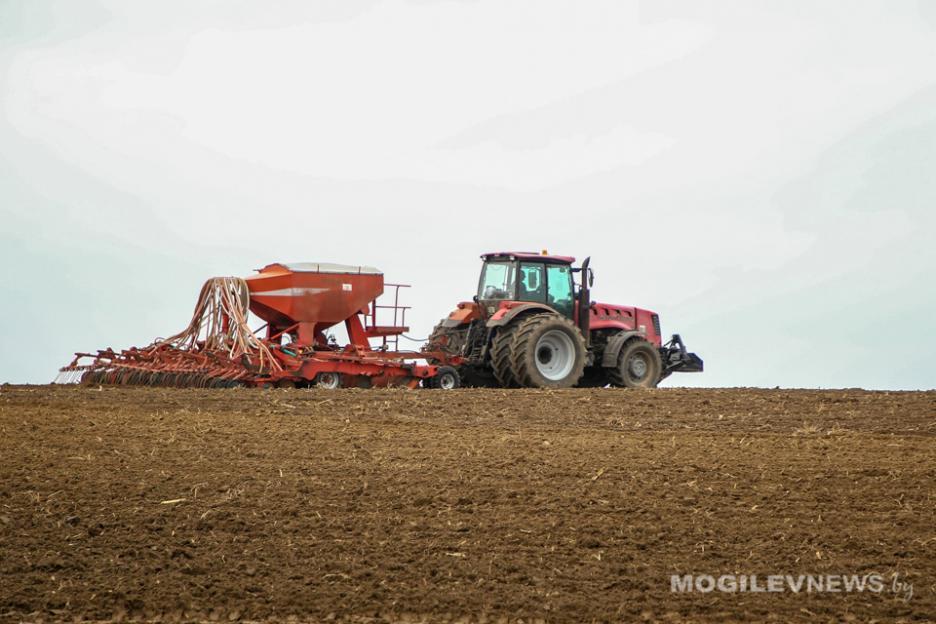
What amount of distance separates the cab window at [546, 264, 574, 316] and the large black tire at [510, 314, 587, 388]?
0.42 m

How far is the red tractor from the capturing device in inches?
651

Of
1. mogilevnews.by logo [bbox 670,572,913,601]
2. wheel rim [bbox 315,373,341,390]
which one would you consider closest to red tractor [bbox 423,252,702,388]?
wheel rim [bbox 315,373,341,390]

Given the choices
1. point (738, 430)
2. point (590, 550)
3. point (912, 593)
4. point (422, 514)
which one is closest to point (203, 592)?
point (422, 514)

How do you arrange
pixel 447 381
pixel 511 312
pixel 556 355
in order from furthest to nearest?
pixel 556 355
pixel 447 381
pixel 511 312

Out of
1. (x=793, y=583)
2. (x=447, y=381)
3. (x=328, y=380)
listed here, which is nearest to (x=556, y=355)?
(x=447, y=381)

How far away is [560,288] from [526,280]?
0.62m

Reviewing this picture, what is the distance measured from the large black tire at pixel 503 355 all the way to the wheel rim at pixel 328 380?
225 cm

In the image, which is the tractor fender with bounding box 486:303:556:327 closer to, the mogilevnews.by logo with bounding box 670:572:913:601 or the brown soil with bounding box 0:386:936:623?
the brown soil with bounding box 0:386:936:623

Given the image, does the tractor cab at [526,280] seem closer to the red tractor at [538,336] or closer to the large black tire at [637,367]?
the red tractor at [538,336]

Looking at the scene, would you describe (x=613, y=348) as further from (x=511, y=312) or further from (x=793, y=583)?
(x=793, y=583)

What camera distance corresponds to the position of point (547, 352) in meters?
17.0

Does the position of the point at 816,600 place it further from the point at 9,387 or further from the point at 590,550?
the point at 9,387

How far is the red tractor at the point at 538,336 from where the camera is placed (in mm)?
16547

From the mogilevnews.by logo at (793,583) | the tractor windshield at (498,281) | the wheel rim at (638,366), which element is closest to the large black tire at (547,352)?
the tractor windshield at (498,281)
